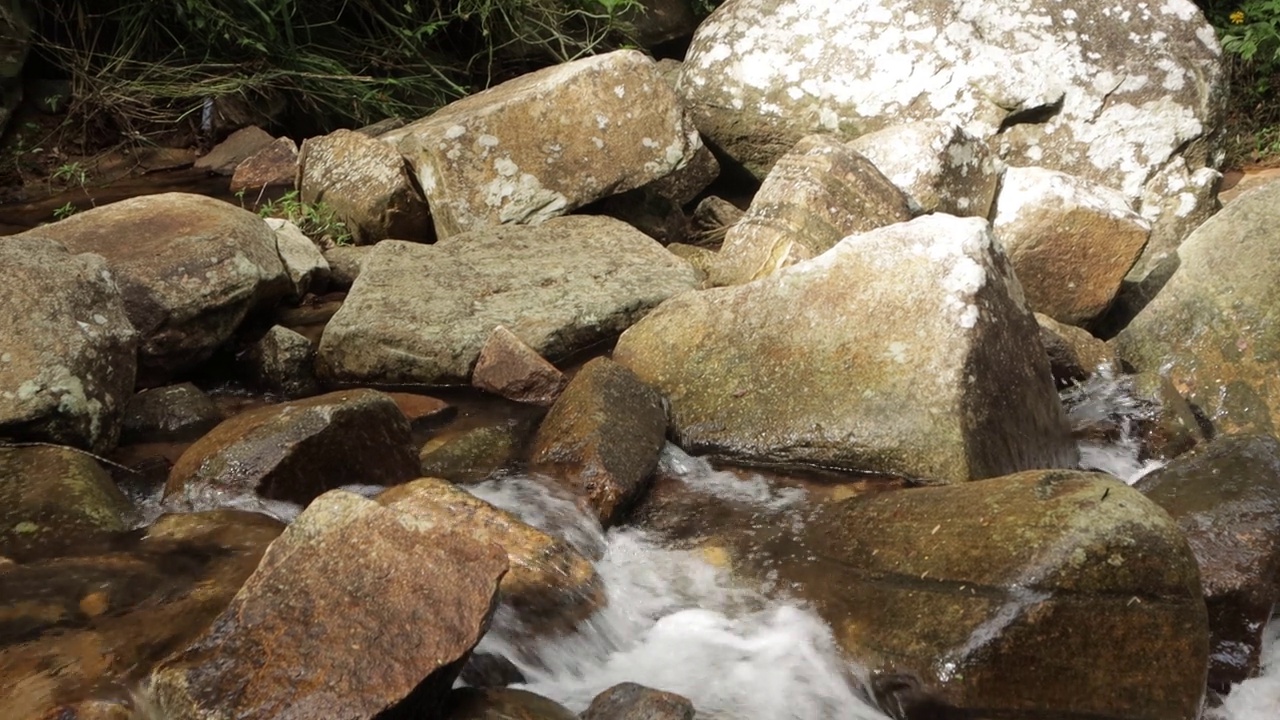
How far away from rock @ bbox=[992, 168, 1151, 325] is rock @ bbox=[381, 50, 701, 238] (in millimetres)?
1546

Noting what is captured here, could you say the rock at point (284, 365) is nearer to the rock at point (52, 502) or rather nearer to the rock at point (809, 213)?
the rock at point (52, 502)

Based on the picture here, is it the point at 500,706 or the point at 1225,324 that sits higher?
the point at 1225,324

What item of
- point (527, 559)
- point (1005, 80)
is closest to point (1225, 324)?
point (1005, 80)

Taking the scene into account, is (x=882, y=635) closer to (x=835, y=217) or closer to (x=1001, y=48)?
(x=835, y=217)

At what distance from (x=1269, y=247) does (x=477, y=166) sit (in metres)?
3.12

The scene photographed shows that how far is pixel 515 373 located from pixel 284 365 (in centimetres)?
82

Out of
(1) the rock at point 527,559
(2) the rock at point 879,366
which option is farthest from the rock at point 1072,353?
(1) the rock at point 527,559

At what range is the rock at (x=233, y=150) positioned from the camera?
20.9 ft

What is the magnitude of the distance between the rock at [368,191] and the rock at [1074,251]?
8.35 feet

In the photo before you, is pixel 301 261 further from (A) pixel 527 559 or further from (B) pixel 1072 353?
(B) pixel 1072 353

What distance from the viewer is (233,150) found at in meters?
6.43

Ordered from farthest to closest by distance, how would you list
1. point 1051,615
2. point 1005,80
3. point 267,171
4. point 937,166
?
point 267,171
point 1005,80
point 937,166
point 1051,615

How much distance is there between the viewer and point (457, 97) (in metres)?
7.16

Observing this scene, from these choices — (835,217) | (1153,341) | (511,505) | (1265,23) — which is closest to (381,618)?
(511,505)
